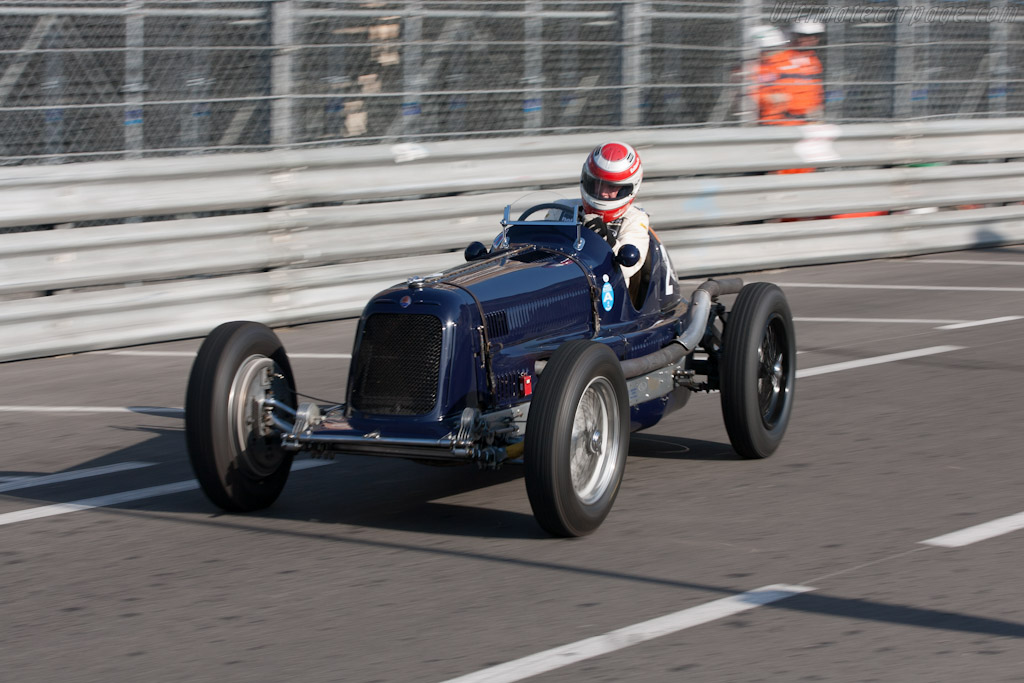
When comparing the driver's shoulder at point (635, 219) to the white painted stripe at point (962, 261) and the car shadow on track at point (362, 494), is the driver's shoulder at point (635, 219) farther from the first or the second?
the white painted stripe at point (962, 261)

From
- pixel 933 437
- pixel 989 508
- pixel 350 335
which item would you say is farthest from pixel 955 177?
pixel 989 508

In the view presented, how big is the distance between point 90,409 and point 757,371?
12.7 ft

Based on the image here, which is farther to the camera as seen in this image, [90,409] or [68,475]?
[90,409]

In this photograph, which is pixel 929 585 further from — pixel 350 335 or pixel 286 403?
pixel 350 335

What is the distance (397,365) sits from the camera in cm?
561

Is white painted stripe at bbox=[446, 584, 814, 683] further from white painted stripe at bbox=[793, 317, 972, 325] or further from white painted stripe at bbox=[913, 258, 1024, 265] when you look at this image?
white painted stripe at bbox=[913, 258, 1024, 265]

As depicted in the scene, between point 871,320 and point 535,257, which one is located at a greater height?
point 535,257

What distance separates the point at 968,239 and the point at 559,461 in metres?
11.1

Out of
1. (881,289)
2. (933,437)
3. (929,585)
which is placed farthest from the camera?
(881,289)

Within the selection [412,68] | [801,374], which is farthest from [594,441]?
[412,68]

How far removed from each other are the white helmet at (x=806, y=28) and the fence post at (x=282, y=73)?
5.54m

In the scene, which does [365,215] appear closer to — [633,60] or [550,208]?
[633,60]

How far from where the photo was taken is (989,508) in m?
5.66

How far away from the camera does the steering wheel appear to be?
677 cm
